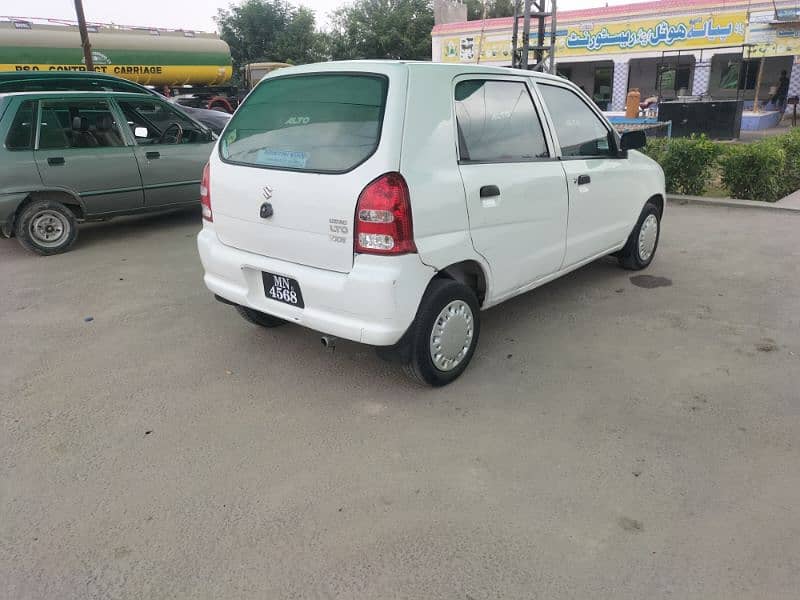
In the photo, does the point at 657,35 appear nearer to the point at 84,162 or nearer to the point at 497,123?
the point at 84,162

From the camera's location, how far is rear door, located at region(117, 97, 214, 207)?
23.9ft

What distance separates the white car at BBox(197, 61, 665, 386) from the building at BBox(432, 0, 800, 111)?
56.2 feet

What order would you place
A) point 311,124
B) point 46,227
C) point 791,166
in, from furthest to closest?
point 791,166 < point 46,227 < point 311,124

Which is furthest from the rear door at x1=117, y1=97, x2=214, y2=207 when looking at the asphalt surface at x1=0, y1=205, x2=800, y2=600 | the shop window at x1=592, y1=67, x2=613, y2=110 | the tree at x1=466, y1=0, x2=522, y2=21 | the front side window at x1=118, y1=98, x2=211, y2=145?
the tree at x1=466, y1=0, x2=522, y2=21

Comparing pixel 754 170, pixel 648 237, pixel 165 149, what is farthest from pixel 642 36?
pixel 165 149

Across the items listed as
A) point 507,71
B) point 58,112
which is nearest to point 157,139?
point 58,112

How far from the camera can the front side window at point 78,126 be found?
258 inches

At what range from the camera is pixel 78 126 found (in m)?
6.85

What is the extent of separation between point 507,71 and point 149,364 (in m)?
2.99

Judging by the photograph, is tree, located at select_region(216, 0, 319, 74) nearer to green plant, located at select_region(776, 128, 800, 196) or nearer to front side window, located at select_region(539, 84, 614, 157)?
green plant, located at select_region(776, 128, 800, 196)

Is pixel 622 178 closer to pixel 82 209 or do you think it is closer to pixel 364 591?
pixel 364 591

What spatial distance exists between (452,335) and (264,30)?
45.4 meters

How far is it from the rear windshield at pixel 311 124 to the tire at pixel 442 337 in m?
0.85

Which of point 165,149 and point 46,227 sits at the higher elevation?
point 165,149
